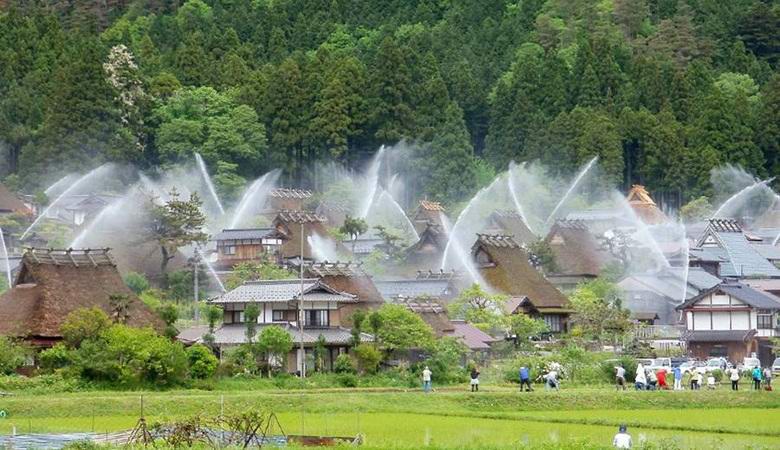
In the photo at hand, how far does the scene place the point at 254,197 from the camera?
274ft

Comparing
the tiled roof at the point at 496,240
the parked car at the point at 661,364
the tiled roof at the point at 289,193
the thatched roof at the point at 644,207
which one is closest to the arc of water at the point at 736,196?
the thatched roof at the point at 644,207

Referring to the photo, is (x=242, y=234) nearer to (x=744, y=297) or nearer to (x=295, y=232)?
(x=295, y=232)

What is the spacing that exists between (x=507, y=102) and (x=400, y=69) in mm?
6259

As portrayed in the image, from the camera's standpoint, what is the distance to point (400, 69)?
91500 mm

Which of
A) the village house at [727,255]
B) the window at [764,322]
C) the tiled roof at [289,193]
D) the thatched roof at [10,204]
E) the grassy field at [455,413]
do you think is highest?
the tiled roof at [289,193]

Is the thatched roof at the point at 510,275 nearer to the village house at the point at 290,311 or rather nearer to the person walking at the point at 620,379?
the village house at the point at 290,311

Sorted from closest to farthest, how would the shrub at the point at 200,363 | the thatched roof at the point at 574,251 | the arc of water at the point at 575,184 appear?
the shrub at the point at 200,363
the thatched roof at the point at 574,251
the arc of water at the point at 575,184

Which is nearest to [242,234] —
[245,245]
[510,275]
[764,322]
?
[245,245]

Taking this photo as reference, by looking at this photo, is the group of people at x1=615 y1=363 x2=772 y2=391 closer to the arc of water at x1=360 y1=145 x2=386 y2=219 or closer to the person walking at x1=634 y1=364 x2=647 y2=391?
the person walking at x1=634 y1=364 x2=647 y2=391

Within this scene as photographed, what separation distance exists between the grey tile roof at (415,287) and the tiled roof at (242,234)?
8.34 m

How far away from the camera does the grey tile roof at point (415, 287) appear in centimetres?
6262

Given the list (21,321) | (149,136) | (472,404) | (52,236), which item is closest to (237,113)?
(149,136)

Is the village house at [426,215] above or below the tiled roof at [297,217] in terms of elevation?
above

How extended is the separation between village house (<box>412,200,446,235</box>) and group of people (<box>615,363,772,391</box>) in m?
33.6
